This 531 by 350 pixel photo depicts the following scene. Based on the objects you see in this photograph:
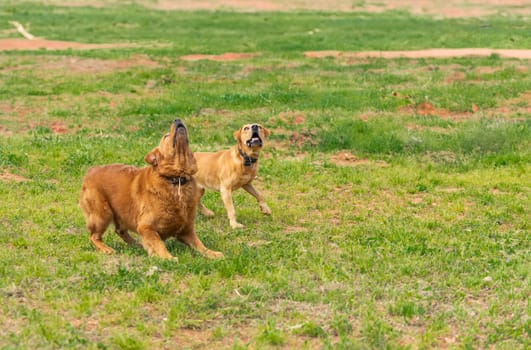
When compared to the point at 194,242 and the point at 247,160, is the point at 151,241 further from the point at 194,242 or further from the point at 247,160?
the point at 247,160

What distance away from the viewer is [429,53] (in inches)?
1037

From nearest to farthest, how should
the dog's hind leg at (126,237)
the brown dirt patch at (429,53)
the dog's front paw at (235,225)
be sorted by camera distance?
the dog's hind leg at (126,237)
the dog's front paw at (235,225)
the brown dirt patch at (429,53)

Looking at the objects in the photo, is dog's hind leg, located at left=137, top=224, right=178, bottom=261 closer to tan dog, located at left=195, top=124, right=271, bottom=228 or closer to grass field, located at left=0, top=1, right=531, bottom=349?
grass field, located at left=0, top=1, right=531, bottom=349

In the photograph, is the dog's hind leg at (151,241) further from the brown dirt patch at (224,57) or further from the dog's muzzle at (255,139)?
the brown dirt patch at (224,57)

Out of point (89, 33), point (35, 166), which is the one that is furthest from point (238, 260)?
point (89, 33)

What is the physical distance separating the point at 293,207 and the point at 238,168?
3.27 ft

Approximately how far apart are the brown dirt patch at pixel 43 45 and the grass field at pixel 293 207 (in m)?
3.33

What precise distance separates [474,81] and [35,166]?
39.5ft

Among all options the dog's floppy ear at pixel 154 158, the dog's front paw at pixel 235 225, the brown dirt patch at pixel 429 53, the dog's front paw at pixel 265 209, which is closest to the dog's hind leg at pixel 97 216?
the dog's floppy ear at pixel 154 158

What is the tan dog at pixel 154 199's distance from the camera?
7.62 metres

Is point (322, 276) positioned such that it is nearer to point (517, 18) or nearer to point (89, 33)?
point (89, 33)

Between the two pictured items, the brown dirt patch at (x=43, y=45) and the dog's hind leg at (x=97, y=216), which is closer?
the dog's hind leg at (x=97, y=216)

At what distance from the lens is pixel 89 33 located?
112ft

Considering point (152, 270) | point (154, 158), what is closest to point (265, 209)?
point (154, 158)
